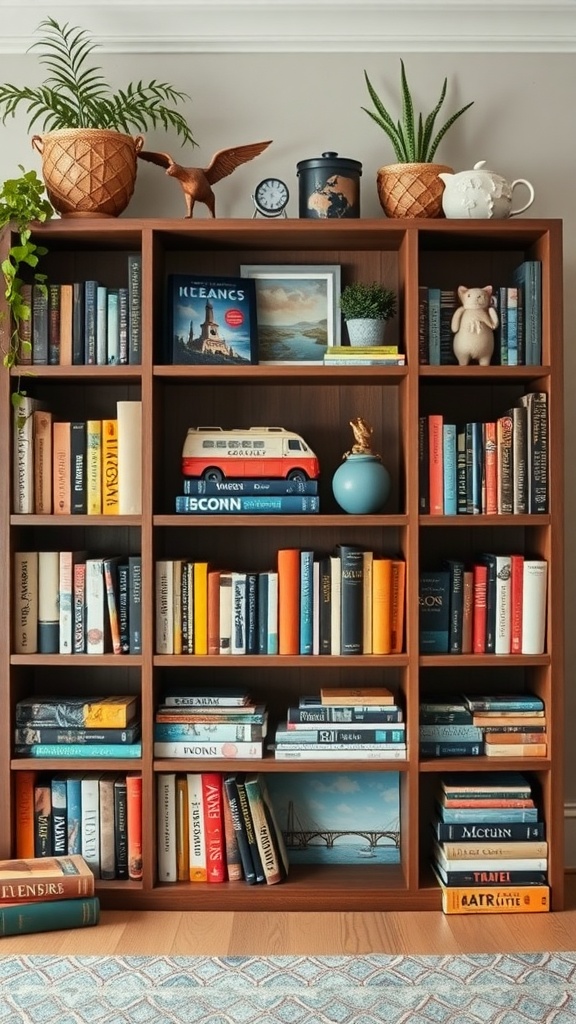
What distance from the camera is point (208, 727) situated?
2.72 m

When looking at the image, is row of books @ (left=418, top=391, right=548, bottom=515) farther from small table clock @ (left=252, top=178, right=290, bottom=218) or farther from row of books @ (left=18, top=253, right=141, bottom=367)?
row of books @ (left=18, top=253, right=141, bottom=367)

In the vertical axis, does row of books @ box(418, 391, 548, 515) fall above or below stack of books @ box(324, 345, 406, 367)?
below

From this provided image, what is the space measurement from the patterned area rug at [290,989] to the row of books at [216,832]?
36 centimetres

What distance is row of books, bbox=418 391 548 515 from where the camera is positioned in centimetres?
268

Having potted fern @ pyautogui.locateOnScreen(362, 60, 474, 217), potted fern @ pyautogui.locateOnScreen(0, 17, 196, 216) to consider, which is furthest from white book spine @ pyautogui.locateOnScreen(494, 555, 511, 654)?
potted fern @ pyautogui.locateOnScreen(0, 17, 196, 216)

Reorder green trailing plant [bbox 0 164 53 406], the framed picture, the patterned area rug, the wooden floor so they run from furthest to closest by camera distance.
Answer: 1. the framed picture
2. green trailing plant [bbox 0 164 53 406]
3. the wooden floor
4. the patterned area rug

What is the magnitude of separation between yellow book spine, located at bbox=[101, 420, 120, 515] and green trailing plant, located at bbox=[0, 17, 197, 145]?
87 centimetres

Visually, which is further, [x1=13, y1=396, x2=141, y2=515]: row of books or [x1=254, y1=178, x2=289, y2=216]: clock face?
[x1=254, y1=178, x2=289, y2=216]: clock face

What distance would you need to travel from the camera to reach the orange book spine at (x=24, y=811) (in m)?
2.75

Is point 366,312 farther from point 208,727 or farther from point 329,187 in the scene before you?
point 208,727

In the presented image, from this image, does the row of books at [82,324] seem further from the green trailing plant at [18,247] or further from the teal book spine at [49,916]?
the teal book spine at [49,916]

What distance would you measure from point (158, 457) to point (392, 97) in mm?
1283

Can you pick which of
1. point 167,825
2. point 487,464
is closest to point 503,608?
point 487,464

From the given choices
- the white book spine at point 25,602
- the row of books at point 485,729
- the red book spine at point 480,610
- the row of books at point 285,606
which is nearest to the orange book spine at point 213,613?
the row of books at point 285,606
